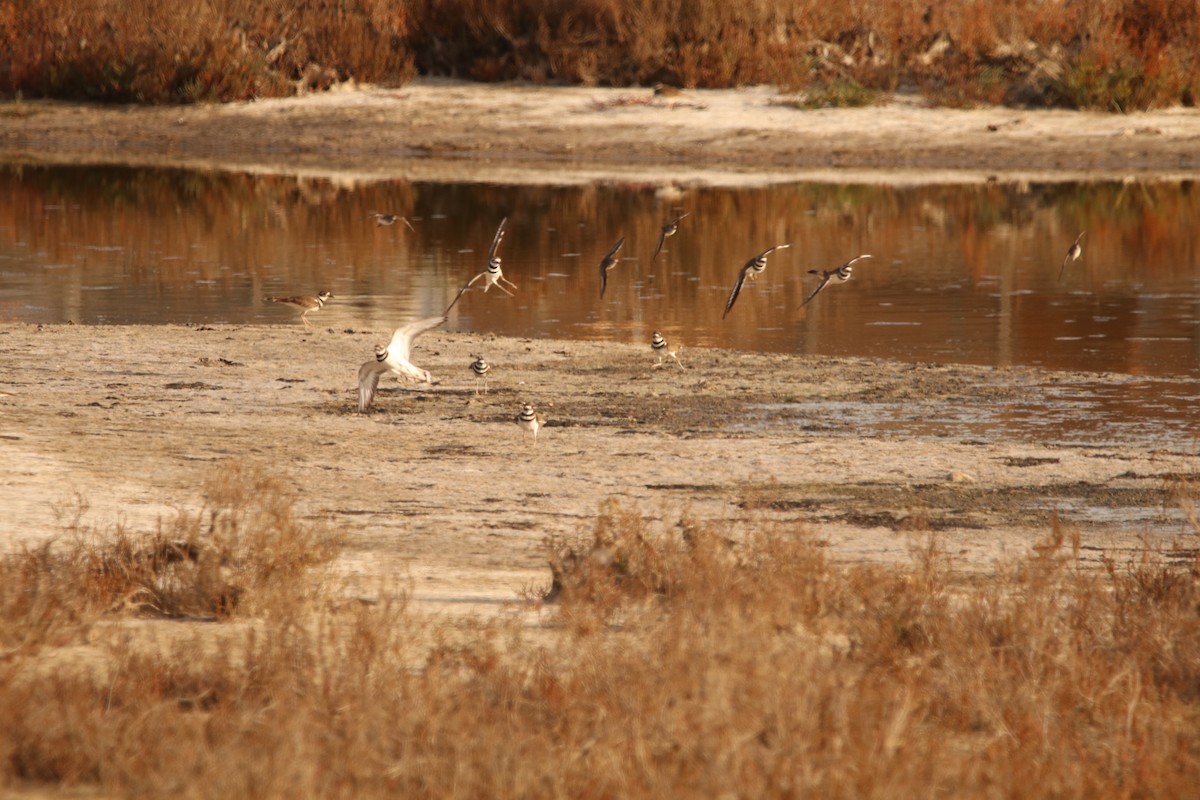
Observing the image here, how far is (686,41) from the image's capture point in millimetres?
33062

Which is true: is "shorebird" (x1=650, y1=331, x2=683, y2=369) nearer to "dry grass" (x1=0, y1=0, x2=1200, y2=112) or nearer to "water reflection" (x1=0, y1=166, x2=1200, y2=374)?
"water reflection" (x1=0, y1=166, x2=1200, y2=374)

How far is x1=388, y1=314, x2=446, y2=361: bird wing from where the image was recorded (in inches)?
342

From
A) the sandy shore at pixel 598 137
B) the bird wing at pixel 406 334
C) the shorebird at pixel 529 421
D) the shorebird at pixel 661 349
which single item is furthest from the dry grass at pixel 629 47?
the bird wing at pixel 406 334

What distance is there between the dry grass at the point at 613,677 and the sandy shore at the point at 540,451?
0.46 meters

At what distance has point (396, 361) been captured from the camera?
916 cm

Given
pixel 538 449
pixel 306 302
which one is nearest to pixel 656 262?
pixel 306 302

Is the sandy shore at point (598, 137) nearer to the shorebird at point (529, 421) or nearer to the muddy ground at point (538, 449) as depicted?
the muddy ground at point (538, 449)

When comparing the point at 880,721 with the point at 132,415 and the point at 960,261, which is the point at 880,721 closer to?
the point at 132,415

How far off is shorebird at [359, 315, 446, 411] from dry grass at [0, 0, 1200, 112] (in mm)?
21829

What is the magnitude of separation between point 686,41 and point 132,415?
79.0 feet

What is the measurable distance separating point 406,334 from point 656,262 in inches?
394

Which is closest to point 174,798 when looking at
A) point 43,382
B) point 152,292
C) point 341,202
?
point 43,382

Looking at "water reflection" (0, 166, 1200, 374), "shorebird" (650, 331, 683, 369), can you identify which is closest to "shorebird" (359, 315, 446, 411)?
"shorebird" (650, 331, 683, 369)

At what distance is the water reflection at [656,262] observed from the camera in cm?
1432
